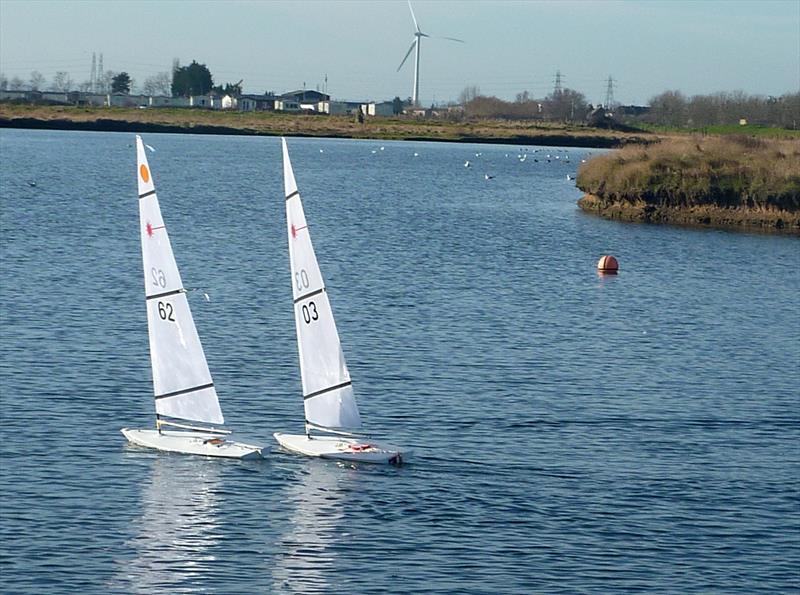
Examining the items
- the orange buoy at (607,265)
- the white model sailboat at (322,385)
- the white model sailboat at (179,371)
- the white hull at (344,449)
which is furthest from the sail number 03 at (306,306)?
the orange buoy at (607,265)

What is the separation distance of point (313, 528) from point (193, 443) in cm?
620

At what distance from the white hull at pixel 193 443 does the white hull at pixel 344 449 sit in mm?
1135

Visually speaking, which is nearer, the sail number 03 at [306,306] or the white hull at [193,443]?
the sail number 03 at [306,306]

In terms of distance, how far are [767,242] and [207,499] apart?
68.4 m

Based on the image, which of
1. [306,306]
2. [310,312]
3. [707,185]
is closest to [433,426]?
[310,312]

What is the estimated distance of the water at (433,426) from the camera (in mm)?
28094

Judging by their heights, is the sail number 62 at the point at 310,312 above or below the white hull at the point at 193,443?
above

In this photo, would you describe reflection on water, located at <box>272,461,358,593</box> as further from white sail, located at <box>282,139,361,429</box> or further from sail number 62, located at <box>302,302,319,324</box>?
sail number 62, located at <box>302,302,319,324</box>

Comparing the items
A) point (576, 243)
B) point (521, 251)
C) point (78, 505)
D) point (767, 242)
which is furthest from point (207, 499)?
point (767, 242)

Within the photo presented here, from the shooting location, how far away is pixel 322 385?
115 ft

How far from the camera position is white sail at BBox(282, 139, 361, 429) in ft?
112

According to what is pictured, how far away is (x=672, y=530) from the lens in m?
30.8

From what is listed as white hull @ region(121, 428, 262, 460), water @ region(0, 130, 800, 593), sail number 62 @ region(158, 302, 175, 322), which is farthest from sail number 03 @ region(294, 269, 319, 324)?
water @ region(0, 130, 800, 593)

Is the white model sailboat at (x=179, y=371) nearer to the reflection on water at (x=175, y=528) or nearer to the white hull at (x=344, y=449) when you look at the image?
the reflection on water at (x=175, y=528)
